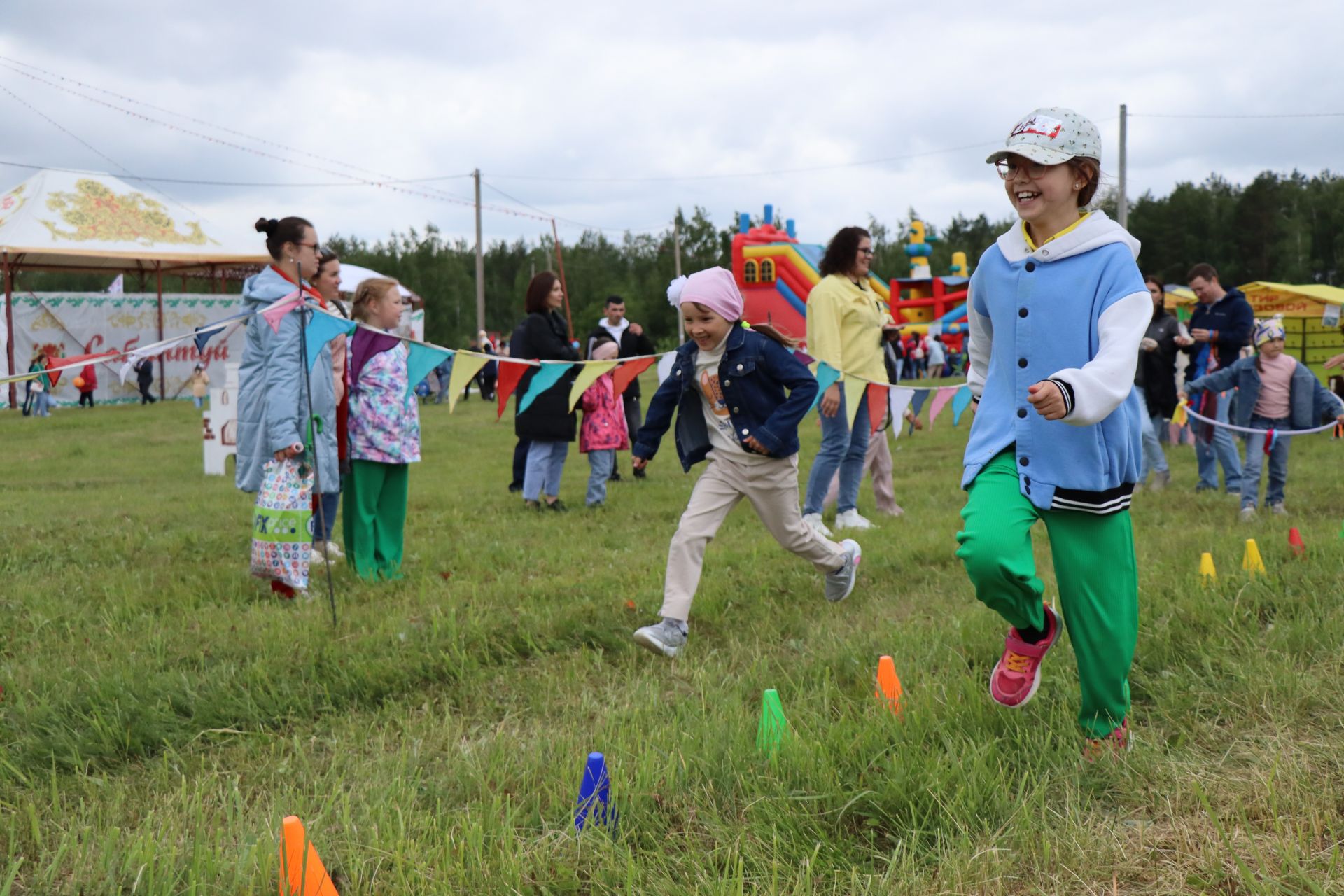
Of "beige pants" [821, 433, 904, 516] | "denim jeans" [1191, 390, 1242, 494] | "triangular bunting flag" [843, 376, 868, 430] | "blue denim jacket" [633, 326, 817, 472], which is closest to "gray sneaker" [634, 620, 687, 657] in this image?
"blue denim jacket" [633, 326, 817, 472]

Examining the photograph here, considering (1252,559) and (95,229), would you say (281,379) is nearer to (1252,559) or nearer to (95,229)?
(1252,559)

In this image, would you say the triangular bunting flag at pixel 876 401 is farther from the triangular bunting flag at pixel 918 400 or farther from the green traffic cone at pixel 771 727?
the triangular bunting flag at pixel 918 400

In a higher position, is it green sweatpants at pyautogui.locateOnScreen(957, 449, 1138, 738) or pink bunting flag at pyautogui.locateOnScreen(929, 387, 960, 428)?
pink bunting flag at pyautogui.locateOnScreen(929, 387, 960, 428)

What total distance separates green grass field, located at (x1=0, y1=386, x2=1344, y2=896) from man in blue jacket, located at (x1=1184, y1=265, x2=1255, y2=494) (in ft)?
7.89

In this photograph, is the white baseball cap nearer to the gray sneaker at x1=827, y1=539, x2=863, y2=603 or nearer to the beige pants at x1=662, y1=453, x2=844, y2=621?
the beige pants at x1=662, y1=453, x2=844, y2=621

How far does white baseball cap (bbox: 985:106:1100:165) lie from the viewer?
3408 millimetres

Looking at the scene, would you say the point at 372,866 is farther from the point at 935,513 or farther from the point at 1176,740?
the point at 935,513

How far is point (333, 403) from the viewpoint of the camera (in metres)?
6.58

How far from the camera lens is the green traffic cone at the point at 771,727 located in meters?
3.54

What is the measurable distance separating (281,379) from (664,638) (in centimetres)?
262

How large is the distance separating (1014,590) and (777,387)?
2403 millimetres

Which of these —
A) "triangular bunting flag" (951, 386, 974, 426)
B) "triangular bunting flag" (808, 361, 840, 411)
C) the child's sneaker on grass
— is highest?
"triangular bunting flag" (808, 361, 840, 411)

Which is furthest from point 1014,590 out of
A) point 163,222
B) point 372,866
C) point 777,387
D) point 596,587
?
point 163,222

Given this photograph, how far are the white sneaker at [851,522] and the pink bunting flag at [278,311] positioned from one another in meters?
4.37
